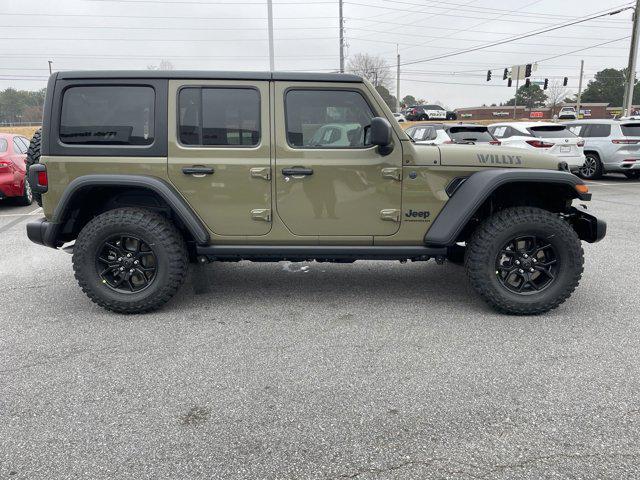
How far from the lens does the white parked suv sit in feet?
38.9

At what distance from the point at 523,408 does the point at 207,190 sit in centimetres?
267

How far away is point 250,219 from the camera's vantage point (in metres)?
3.86

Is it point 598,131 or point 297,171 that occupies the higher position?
point 598,131

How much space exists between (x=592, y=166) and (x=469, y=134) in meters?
4.10

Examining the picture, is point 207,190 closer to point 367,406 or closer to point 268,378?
point 268,378

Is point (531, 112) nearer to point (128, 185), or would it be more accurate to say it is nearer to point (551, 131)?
point (551, 131)

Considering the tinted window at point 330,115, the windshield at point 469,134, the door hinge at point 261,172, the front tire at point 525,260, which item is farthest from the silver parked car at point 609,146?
the door hinge at point 261,172

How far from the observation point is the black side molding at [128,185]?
12.1 feet

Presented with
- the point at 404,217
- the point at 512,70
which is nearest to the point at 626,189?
the point at 404,217

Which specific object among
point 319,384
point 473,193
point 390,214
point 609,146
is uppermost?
point 609,146

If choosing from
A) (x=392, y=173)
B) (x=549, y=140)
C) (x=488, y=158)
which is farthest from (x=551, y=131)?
(x=392, y=173)

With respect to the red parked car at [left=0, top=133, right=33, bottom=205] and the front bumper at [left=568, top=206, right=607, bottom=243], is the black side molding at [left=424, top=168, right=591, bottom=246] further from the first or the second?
the red parked car at [left=0, top=133, right=33, bottom=205]

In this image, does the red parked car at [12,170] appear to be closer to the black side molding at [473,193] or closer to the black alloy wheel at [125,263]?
the black alloy wheel at [125,263]

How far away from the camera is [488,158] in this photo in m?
3.87
